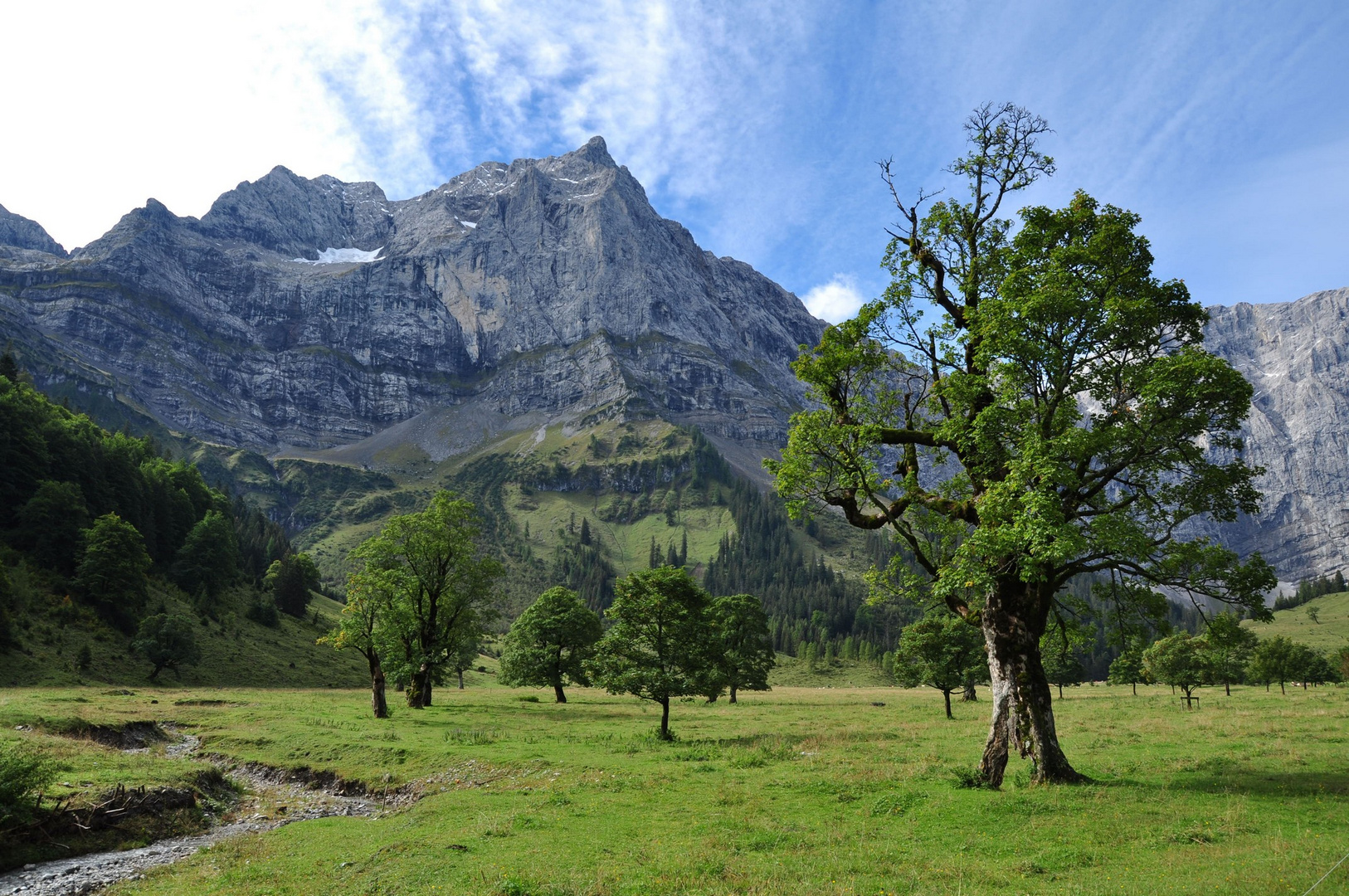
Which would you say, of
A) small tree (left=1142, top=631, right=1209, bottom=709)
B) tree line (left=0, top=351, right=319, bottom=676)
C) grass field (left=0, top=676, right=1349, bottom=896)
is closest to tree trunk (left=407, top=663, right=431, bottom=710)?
grass field (left=0, top=676, right=1349, bottom=896)

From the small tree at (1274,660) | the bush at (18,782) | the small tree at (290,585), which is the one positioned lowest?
the small tree at (1274,660)

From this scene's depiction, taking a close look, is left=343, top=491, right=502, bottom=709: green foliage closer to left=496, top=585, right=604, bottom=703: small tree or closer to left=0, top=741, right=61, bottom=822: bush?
left=496, top=585, right=604, bottom=703: small tree

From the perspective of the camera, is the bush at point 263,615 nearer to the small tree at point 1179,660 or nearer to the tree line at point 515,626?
the tree line at point 515,626

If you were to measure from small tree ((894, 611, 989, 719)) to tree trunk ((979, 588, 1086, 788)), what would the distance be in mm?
41109

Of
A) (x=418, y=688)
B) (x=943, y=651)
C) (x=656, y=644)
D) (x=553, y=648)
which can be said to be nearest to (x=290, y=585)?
(x=553, y=648)

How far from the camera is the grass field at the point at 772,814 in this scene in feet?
44.9

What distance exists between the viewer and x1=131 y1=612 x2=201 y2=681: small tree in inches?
2549

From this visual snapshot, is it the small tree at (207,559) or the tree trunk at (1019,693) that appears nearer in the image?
the tree trunk at (1019,693)

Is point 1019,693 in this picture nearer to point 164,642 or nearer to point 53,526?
point 164,642

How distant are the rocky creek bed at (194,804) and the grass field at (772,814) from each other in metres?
1.15

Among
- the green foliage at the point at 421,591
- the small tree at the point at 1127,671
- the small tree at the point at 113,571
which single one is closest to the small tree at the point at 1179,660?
the small tree at the point at 1127,671

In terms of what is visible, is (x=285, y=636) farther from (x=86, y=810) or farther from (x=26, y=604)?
(x=86, y=810)

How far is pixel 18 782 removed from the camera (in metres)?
18.7

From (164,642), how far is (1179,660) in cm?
11133
